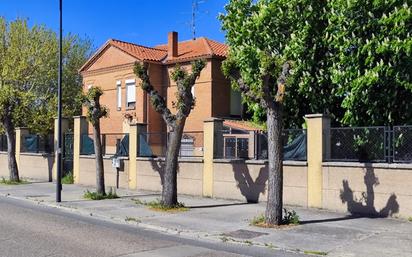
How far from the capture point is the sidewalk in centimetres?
973

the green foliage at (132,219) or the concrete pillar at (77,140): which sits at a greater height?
the concrete pillar at (77,140)

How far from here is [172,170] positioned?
49.8 ft

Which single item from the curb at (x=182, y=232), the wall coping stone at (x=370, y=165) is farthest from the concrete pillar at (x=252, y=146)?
the curb at (x=182, y=232)

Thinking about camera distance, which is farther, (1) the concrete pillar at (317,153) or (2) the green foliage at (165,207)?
(2) the green foliage at (165,207)

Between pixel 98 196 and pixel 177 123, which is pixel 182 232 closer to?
pixel 177 123

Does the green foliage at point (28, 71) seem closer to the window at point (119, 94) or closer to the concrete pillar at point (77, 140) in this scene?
the concrete pillar at point (77, 140)

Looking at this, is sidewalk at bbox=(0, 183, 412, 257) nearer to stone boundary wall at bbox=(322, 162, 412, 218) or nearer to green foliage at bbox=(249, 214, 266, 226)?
green foliage at bbox=(249, 214, 266, 226)

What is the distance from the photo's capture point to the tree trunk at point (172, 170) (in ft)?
49.5

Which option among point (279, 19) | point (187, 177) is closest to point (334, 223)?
point (187, 177)

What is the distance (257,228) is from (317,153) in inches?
151

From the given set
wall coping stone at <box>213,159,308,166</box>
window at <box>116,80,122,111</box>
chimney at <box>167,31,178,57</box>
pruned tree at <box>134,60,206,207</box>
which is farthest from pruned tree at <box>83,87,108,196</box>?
window at <box>116,80,122,111</box>

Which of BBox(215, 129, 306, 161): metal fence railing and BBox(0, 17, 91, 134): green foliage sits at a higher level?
BBox(0, 17, 91, 134): green foliage

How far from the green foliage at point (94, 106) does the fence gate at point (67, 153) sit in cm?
679

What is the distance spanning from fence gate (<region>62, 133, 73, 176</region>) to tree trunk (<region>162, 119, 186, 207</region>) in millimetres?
10950
